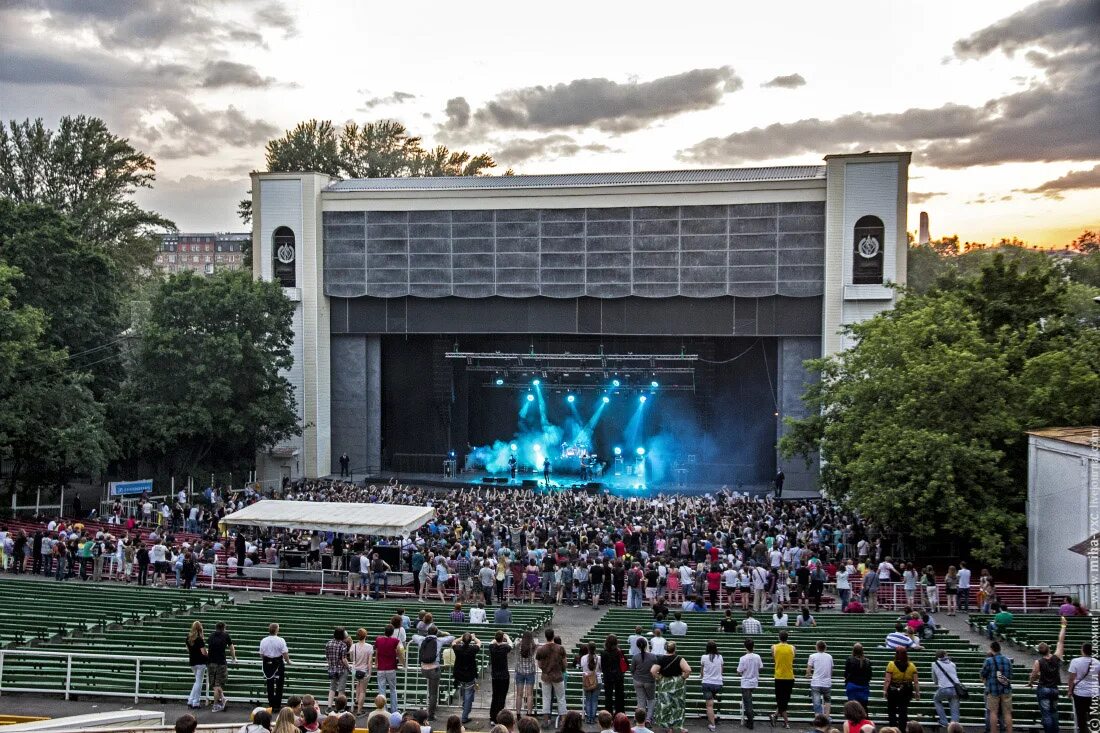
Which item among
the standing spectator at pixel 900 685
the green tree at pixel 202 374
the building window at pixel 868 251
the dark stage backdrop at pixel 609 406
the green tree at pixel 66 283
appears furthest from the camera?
the dark stage backdrop at pixel 609 406

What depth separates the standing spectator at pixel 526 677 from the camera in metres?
12.0

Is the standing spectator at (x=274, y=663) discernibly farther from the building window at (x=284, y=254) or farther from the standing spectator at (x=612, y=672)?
the building window at (x=284, y=254)

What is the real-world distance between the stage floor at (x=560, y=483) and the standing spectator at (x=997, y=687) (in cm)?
2735

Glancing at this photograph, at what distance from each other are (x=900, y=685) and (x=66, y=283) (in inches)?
1224

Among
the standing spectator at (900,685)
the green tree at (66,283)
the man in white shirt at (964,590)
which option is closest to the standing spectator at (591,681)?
the standing spectator at (900,685)

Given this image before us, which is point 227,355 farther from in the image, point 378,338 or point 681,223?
point 681,223

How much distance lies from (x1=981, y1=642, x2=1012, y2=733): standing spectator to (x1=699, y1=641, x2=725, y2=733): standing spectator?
272 cm

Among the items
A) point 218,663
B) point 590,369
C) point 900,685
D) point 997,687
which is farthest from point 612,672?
point 590,369

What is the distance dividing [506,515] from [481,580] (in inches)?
310

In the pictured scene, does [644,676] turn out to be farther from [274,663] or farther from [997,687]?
[274,663]

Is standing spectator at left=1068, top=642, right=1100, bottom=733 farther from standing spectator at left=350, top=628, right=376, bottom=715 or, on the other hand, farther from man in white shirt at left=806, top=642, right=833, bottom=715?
standing spectator at left=350, top=628, right=376, bottom=715

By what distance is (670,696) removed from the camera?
11352mm

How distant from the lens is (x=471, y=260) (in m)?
42.0

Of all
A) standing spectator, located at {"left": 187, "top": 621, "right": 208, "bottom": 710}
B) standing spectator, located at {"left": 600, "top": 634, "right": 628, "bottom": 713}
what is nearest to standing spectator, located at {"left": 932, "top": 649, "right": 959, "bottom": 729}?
standing spectator, located at {"left": 600, "top": 634, "right": 628, "bottom": 713}
